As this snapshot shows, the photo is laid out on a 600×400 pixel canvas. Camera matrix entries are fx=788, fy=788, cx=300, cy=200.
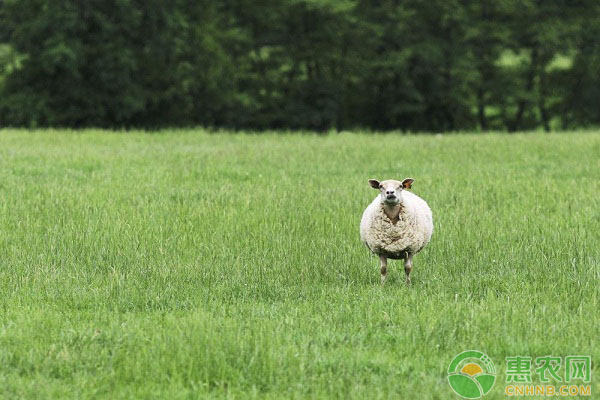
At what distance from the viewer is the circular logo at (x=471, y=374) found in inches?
197

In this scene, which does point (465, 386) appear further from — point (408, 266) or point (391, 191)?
point (408, 266)

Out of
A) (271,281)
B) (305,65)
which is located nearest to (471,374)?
(271,281)

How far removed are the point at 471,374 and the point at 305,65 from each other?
36.2 meters

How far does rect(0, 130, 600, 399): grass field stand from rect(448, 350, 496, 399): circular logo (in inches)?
3.0

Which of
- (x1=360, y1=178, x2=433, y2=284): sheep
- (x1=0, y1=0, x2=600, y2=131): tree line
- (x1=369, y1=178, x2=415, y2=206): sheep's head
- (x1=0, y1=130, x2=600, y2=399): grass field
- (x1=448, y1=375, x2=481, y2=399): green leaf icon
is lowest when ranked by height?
(x1=448, y1=375, x2=481, y2=399): green leaf icon

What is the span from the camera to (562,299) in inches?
275

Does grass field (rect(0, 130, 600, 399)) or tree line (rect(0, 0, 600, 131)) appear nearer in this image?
grass field (rect(0, 130, 600, 399))

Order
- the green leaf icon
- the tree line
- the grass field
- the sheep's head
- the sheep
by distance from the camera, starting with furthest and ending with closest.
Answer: the tree line
the sheep
the sheep's head
the grass field
the green leaf icon

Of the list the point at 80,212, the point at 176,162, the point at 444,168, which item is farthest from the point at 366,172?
the point at 80,212

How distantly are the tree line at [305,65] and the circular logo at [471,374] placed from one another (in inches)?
1121

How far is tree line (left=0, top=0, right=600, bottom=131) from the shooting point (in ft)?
107

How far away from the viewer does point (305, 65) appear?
1594 inches

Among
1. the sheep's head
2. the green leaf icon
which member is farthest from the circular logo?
the sheep's head

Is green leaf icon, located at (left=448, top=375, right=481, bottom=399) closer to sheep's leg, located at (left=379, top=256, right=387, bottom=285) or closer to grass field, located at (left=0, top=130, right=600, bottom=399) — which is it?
grass field, located at (left=0, top=130, right=600, bottom=399)
